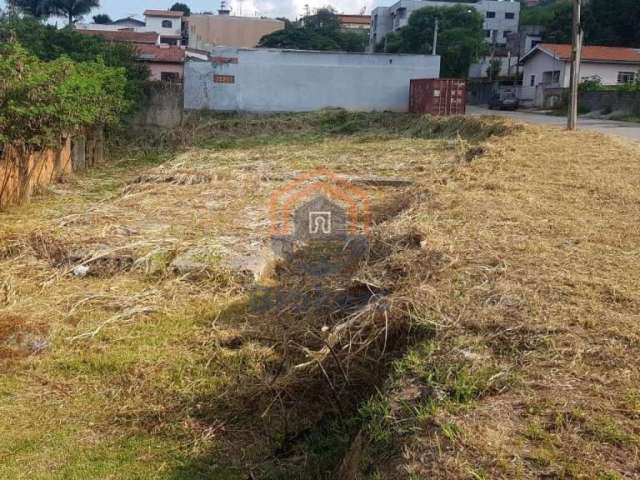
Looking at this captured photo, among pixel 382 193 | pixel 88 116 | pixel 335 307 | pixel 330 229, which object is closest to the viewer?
pixel 335 307

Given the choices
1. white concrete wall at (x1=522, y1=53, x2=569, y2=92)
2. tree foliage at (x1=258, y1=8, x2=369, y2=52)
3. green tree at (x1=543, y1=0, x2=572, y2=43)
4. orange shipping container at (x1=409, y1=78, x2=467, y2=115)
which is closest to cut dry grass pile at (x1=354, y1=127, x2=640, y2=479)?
orange shipping container at (x1=409, y1=78, x2=467, y2=115)

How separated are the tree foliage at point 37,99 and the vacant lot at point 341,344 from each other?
1782 mm

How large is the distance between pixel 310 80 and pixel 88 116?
528 inches

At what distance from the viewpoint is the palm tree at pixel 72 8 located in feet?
193

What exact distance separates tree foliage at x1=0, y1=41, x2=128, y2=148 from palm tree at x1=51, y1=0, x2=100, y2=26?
55831mm

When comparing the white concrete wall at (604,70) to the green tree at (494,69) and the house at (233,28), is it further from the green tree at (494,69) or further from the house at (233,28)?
the house at (233,28)

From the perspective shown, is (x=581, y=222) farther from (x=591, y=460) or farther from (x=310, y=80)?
(x=310, y=80)

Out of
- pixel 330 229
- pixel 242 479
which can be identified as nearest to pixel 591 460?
pixel 242 479

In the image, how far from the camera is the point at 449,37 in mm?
45312

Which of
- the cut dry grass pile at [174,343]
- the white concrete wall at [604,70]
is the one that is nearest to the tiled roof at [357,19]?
the white concrete wall at [604,70]

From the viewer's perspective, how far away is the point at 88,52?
17547 mm

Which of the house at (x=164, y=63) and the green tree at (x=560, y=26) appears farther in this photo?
the green tree at (x=560, y=26)

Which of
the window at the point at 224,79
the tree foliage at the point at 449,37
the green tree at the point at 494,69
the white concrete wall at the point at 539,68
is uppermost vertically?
the tree foliage at the point at 449,37

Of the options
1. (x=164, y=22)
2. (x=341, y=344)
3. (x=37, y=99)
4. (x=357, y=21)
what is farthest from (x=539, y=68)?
(x=357, y=21)
